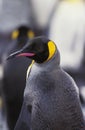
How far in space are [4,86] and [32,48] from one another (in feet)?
4.35

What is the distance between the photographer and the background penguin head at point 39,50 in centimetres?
224

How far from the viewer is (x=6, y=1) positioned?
19.9 ft

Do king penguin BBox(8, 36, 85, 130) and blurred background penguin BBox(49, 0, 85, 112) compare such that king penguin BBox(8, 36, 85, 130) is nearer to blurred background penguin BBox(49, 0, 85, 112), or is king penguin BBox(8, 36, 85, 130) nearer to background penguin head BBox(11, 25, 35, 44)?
background penguin head BBox(11, 25, 35, 44)

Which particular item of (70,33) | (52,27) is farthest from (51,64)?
(52,27)

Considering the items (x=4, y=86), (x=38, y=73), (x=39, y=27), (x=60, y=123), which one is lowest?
(x=39, y=27)

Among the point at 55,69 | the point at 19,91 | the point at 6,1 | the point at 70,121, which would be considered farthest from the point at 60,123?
the point at 6,1

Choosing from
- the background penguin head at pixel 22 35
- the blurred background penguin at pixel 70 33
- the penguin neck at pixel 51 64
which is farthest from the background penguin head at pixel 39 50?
the blurred background penguin at pixel 70 33

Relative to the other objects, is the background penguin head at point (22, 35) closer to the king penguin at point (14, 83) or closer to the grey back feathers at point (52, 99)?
the king penguin at point (14, 83)

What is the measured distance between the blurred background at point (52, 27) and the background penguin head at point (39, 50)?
3.97 ft

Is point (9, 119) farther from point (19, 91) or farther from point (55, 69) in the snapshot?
point (55, 69)

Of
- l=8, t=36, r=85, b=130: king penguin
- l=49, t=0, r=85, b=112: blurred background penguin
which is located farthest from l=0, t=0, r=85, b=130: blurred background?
l=8, t=36, r=85, b=130: king penguin

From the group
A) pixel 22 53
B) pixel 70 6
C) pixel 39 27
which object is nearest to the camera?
pixel 22 53

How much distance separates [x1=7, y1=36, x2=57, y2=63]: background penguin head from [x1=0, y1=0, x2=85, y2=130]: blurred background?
121 cm

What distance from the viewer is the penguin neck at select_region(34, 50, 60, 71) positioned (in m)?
2.27
